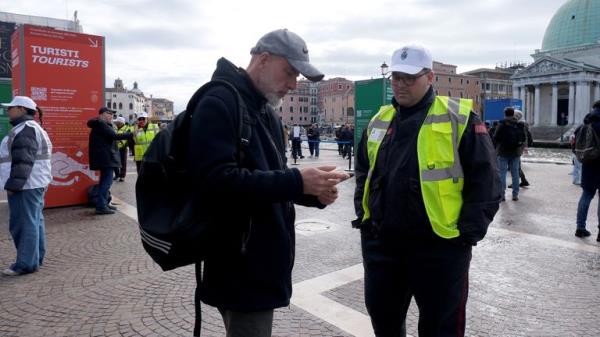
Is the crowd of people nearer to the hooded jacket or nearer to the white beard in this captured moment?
the white beard

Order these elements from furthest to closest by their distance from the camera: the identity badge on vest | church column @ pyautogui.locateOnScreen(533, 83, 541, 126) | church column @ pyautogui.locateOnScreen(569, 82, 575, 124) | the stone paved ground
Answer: church column @ pyautogui.locateOnScreen(533, 83, 541, 126), church column @ pyautogui.locateOnScreen(569, 82, 575, 124), the stone paved ground, the identity badge on vest

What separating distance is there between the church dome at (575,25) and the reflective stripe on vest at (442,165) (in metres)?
85.2

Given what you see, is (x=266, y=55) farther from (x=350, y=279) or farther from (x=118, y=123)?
(x=118, y=123)

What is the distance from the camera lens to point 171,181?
6.04 ft

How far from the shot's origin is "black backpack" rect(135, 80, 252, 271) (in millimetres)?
1778

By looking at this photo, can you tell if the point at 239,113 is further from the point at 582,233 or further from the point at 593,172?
the point at 582,233

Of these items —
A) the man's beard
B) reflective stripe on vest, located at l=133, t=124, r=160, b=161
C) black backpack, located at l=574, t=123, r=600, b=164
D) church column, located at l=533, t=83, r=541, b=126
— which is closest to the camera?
the man's beard

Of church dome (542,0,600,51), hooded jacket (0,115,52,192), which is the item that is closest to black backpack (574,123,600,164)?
hooded jacket (0,115,52,192)

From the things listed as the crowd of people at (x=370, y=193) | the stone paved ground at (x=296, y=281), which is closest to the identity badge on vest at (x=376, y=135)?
the crowd of people at (x=370, y=193)

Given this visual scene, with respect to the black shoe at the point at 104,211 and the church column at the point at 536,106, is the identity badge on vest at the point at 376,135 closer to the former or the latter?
the black shoe at the point at 104,211

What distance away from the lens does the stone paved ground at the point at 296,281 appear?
12.6 feet

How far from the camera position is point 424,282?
2.57 metres

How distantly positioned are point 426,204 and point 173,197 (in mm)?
1405

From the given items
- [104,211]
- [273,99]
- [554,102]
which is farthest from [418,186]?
[554,102]
